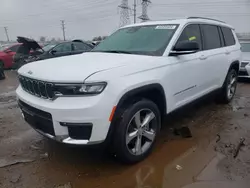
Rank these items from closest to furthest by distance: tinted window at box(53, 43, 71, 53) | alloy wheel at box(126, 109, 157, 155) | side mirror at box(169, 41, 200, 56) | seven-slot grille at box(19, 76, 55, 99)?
seven-slot grille at box(19, 76, 55, 99) → alloy wheel at box(126, 109, 157, 155) → side mirror at box(169, 41, 200, 56) → tinted window at box(53, 43, 71, 53)

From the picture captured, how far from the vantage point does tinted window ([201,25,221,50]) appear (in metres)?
4.14

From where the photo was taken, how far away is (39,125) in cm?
266

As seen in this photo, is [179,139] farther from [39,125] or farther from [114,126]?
[39,125]

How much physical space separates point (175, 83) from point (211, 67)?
1.31 meters

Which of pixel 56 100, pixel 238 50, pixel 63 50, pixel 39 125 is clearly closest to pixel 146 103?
pixel 56 100

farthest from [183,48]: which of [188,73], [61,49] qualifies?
[61,49]

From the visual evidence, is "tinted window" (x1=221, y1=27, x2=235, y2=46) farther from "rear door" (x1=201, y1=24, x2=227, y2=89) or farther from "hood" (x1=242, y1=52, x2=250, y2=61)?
"hood" (x1=242, y1=52, x2=250, y2=61)

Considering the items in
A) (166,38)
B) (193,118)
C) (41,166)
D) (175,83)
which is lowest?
(193,118)

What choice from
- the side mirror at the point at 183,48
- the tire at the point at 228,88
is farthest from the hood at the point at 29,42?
the side mirror at the point at 183,48

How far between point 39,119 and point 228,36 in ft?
14.5

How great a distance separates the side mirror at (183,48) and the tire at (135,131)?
0.83m

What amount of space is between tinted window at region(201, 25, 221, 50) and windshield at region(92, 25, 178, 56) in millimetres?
929

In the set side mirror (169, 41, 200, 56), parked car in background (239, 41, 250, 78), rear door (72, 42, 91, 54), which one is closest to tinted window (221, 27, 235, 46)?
side mirror (169, 41, 200, 56)

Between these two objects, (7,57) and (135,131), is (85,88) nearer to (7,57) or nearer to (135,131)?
(135,131)
